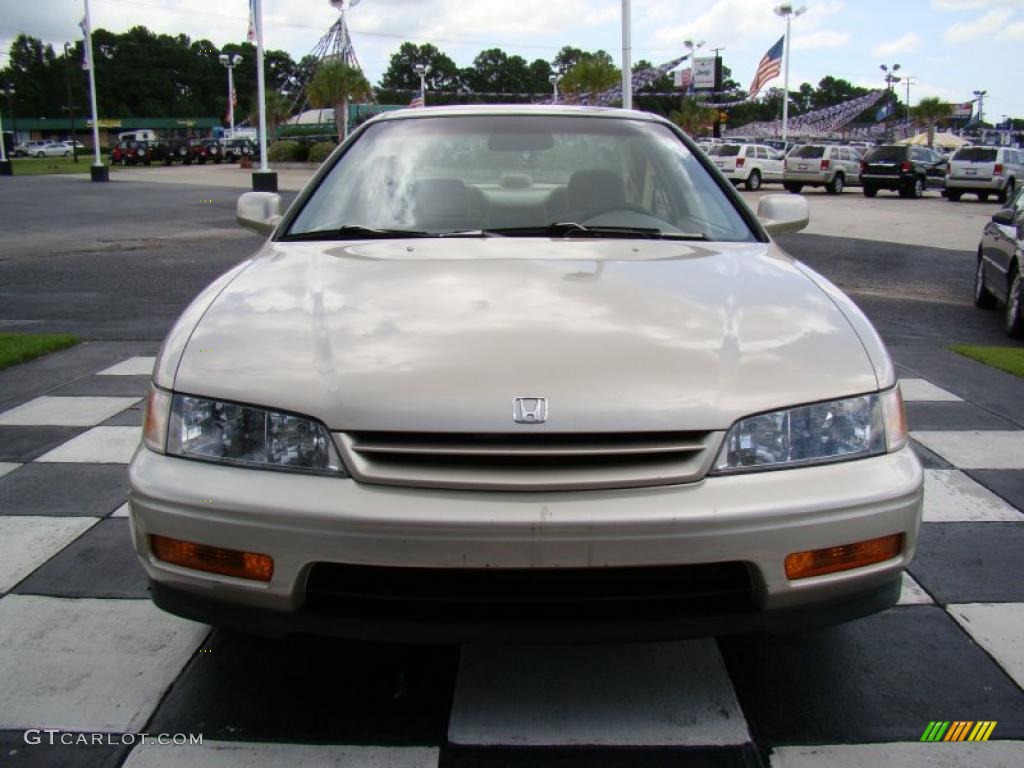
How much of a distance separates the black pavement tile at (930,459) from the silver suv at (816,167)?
26.3m

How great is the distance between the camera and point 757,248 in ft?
9.86

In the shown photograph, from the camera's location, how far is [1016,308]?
24.0 ft

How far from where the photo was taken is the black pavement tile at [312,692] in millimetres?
2199

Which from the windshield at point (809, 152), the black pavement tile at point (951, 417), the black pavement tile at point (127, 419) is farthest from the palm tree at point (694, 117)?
the black pavement tile at point (127, 419)

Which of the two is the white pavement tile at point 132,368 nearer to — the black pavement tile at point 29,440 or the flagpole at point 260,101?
the black pavement tile at point 29,440

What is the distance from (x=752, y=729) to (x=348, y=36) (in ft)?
217

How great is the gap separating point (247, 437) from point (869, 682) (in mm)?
1669

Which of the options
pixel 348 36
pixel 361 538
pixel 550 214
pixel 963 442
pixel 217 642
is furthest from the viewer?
pixel 348 36

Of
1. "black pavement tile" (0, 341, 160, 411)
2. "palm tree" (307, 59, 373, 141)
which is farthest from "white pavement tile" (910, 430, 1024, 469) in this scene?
"palm tree" (307, 59, 373, 141)

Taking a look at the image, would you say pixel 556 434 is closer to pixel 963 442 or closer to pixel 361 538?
pixel 361 538

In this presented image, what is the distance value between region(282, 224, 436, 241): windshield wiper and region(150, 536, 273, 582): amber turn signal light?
127 centimetres

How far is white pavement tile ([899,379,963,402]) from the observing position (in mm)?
5277

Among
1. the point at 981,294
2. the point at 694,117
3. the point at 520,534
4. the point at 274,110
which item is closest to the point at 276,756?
the point at 520,534

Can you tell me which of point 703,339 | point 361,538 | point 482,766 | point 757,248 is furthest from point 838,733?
point 757,248
